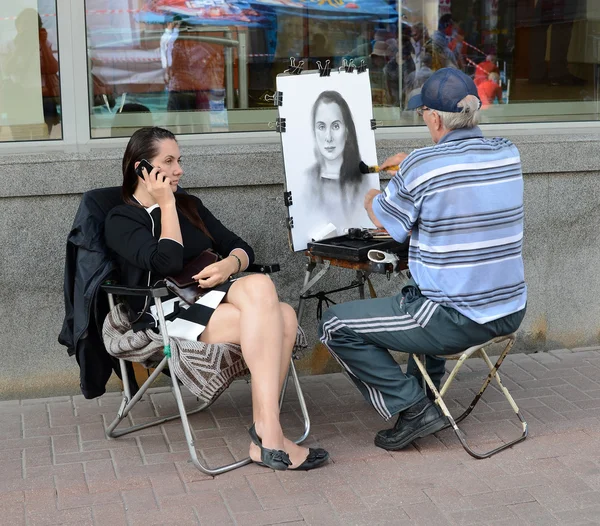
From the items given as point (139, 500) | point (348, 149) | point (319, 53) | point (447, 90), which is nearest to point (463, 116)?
point (447, 90)

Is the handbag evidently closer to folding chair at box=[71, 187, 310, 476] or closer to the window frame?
folding chair at box=[71, 187, 310, 476]

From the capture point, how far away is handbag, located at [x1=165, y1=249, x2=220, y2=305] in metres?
3.89

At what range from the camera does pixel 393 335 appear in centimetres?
373

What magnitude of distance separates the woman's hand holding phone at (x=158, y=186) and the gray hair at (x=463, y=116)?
1.16 meters

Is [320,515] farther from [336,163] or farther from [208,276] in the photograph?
[336,163]

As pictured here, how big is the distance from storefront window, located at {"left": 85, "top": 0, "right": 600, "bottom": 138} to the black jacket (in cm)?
110

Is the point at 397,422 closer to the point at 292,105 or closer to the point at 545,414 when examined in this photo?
the point at 545,414

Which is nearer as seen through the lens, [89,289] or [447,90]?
[447,90]

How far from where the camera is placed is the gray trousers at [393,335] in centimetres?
367

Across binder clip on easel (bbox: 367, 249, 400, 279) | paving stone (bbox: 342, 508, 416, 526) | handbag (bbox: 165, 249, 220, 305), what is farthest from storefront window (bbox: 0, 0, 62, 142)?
paving stone (bbox: 342, 508, 416, 526)

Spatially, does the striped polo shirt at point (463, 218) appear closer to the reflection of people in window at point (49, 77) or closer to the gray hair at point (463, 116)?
the gray hair at point (463, 116)

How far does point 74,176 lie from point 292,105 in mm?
1152

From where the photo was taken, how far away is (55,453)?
3.92m

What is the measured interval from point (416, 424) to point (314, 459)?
459 mm
